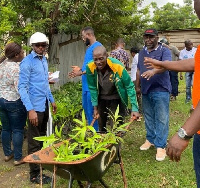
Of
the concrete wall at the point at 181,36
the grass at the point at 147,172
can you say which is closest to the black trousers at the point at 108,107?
the grass at the point at 147,172

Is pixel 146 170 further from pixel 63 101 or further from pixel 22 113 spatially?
pixel 63 101

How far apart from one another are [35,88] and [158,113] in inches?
76.8

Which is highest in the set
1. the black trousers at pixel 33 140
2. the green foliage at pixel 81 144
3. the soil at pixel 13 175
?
the green foliage at pixel 81 144

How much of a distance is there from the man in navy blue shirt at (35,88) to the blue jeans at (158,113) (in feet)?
5.55

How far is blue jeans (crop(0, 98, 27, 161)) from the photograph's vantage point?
188 inches

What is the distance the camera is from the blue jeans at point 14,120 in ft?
15.7

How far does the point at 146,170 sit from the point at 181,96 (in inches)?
267

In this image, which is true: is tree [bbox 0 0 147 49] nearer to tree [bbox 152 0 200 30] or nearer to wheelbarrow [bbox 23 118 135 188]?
wheelbarrow [bbox 23 118 135 188]

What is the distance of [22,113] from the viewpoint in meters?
4.87

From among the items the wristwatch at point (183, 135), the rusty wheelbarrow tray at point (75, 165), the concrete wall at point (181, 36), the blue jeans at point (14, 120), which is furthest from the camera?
the concrete wall at point (181, 36)

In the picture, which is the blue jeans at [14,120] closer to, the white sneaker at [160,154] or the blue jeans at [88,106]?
the blue jeans at [88,106]

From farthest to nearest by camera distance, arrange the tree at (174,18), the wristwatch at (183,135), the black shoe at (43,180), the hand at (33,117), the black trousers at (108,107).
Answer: the tree at (174,18) → the black trousers at (108,107) → the black shoe at (43,180) → the hand at (33,117) → the wristwatch at (183,135)

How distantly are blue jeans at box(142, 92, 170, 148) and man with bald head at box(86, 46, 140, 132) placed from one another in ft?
1.81

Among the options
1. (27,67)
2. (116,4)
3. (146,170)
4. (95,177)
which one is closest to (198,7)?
(95,177)
